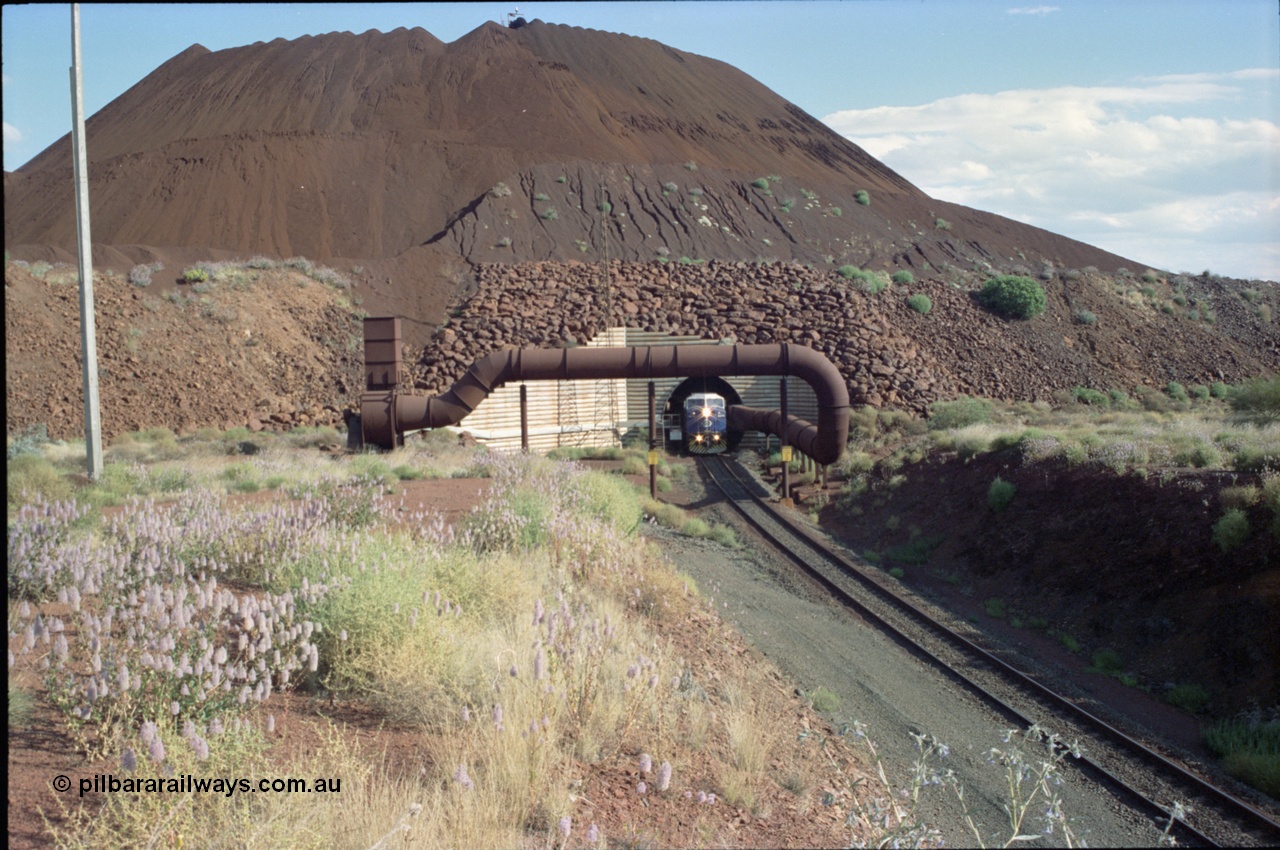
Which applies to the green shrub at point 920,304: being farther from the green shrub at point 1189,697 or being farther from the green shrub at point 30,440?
the green shrub at point 1189,697

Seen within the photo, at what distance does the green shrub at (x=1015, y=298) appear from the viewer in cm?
5331

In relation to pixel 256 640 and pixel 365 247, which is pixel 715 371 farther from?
pixel 365 247

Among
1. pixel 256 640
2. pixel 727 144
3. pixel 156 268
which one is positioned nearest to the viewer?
pixel 256 640

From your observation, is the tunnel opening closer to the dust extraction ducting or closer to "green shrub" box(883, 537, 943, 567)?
the dust extraction ducting

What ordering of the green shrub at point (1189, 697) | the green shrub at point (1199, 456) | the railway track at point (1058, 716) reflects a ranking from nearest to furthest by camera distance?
the railway track at point (1058, 716) → the green shrub at point (1189, 697) → the green shrub at point (1199, 456)

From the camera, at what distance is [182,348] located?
121 ft

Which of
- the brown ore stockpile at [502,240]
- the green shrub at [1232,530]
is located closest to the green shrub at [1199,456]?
the brown ore stockpile at [502,240]

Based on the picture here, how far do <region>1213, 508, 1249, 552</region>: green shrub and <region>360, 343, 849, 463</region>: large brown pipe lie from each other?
13394mm

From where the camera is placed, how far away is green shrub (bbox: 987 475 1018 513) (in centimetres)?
2009

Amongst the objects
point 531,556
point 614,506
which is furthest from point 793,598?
point 531,556

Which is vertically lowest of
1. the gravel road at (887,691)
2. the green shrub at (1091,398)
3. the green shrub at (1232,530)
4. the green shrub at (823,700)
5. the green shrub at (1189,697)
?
the green shrub at (1189,697)

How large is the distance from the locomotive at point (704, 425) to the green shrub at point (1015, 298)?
2491 centimetres

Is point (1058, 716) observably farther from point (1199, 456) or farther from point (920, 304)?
point (920, 304)

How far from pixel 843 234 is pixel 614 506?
52.8m
